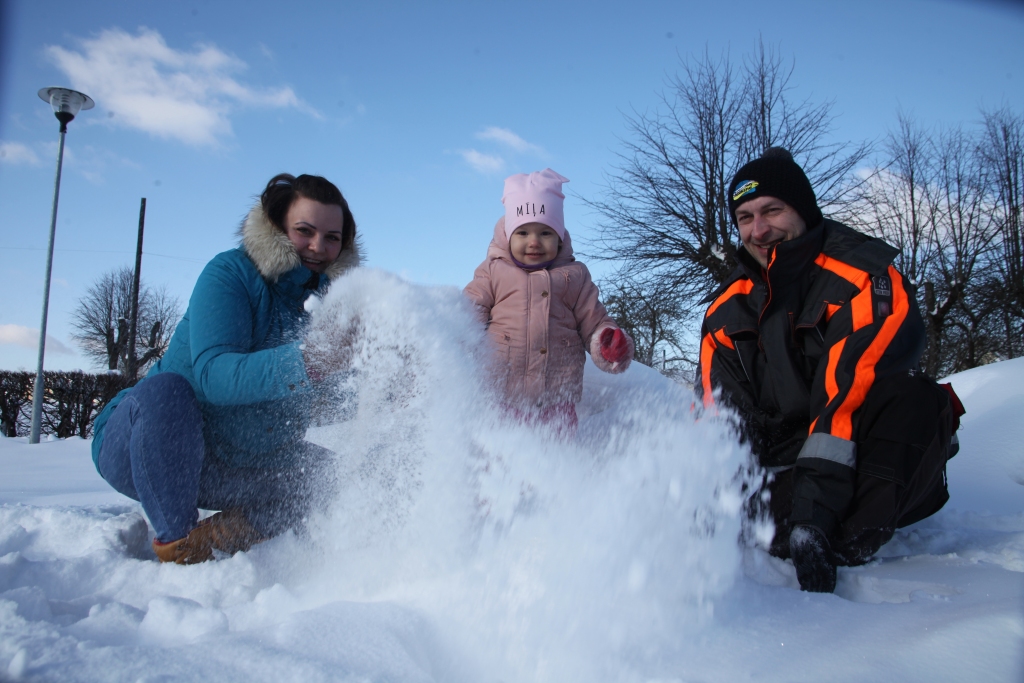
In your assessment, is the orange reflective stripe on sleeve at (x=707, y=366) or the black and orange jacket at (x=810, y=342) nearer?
the black and orange jacket at (x=810, y=342)

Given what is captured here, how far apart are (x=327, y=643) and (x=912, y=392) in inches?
65.0

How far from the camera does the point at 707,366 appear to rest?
2227 mm

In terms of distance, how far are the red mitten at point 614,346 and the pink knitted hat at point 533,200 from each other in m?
0.64

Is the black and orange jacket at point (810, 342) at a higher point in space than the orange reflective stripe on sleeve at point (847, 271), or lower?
lower

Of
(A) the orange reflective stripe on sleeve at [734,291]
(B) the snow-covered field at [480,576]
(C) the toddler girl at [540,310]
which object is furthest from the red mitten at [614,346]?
(A) the orange reflective stripe on sleeve at [734,291]

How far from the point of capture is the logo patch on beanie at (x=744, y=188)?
2084 millimetres

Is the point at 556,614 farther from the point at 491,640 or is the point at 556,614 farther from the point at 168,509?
the point at 168,509

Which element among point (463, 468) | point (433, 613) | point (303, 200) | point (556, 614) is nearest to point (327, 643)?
point (433, 613)

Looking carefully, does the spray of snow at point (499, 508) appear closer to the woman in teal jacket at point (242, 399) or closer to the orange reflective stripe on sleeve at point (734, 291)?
the woman in teal jacket at point (242, 399)

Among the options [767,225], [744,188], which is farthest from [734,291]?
[744,188]

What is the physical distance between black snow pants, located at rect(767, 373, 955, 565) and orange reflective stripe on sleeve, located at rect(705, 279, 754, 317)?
0.57 meters

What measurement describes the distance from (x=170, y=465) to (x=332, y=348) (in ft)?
1.82

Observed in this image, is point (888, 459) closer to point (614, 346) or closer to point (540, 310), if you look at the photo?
point (614, 346)

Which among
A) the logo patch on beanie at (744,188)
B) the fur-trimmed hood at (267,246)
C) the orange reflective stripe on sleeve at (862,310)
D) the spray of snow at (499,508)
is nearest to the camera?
the spray of snow at (499,508)
